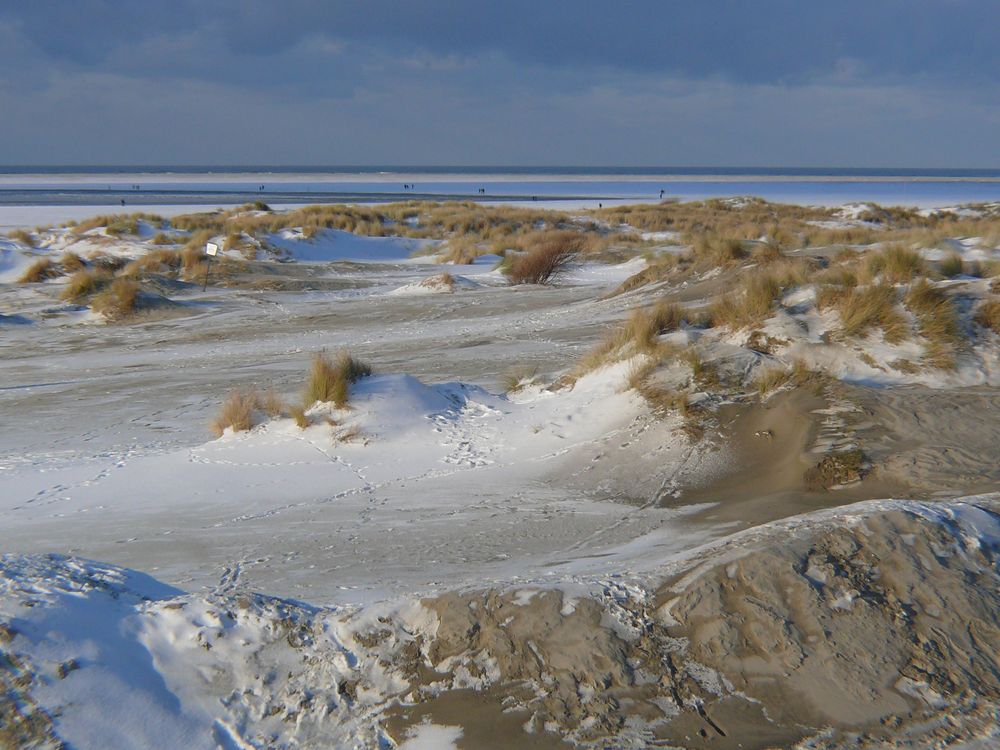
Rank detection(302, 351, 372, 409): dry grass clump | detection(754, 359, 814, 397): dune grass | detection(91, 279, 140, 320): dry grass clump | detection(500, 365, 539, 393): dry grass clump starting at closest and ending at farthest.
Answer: detection(754, 359, 814, 397): dune grass
detection(302, 351, 372, 409): dry grass clump
detection(500, 365, 539, 393): dry grass clump
detection(91, 279, 140, 320): dry grass clump

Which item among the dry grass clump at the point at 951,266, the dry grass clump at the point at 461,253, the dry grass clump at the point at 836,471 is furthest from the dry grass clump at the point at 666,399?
the dry grass clump at the point at 461,253

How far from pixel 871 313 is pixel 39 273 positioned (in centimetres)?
1981

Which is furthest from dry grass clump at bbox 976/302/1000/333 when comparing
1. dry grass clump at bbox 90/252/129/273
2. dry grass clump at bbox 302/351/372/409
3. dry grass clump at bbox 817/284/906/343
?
dry grass clump at bbox 90/252/129/273

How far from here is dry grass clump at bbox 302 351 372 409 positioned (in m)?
8.65

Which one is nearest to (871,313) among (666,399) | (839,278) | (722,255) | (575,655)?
(839,278)

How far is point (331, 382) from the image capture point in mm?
8781

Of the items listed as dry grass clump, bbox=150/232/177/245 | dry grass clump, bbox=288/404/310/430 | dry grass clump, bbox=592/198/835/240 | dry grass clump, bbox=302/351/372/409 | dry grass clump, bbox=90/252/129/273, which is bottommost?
dry grass clump, bbox=592/198/835/240

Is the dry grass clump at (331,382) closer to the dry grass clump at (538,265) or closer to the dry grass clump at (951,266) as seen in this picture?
the dry grass clump at (951,266)

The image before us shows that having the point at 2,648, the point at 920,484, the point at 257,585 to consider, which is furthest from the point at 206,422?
the point at 920,484

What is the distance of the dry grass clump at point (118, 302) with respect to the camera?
17.2 m

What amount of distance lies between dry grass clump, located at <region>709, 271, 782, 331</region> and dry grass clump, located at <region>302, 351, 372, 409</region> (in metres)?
4.01

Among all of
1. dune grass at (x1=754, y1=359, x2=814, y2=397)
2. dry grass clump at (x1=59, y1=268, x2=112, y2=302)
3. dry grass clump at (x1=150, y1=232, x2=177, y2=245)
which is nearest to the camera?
dune grass at (x1=754, y1=359, x2=814, y2=397)

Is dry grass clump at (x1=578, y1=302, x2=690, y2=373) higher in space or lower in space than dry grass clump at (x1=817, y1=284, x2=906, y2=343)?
lower

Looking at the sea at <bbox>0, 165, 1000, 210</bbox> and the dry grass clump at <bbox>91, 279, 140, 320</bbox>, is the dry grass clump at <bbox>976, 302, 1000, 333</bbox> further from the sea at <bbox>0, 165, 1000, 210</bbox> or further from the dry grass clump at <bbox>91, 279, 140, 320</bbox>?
the sea at <bbox>0, 165, 1000, 210</bbox>
